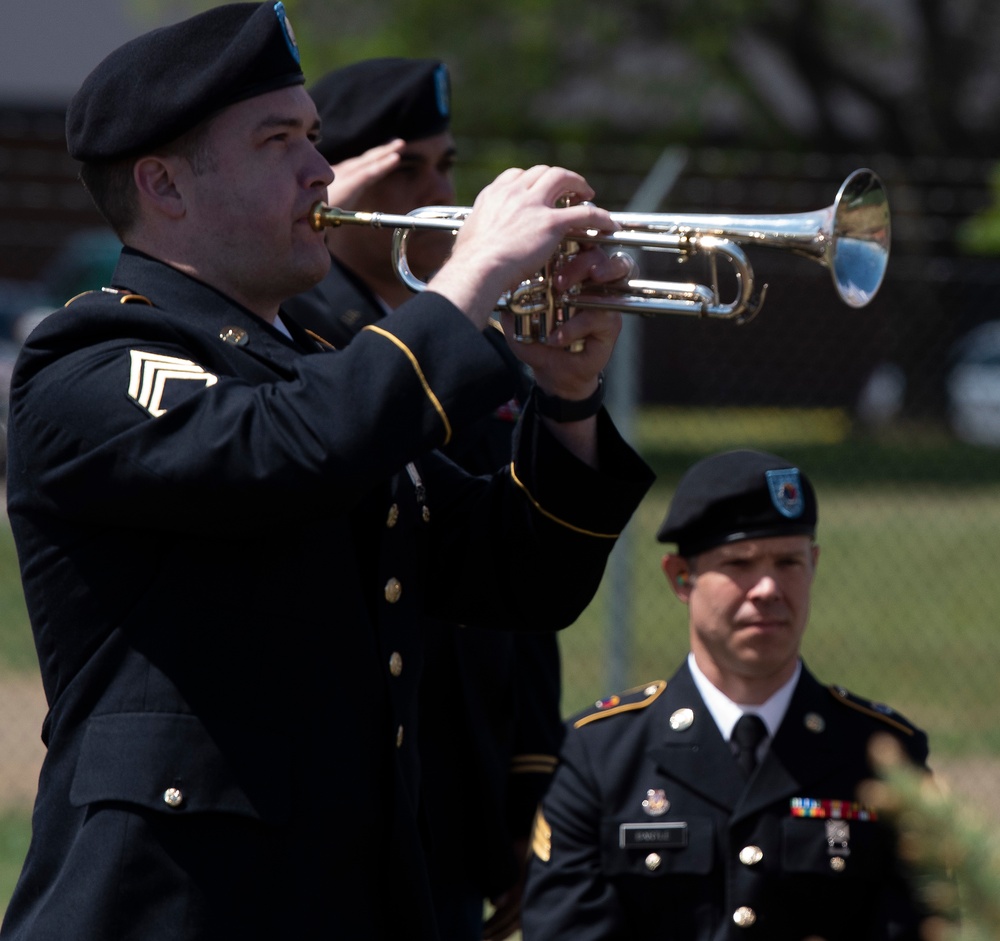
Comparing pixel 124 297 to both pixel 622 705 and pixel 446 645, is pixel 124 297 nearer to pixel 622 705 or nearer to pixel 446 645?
pixel 446 645

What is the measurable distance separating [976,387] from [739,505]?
13.7 m

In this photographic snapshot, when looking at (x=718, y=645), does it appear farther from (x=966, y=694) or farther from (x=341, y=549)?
(x=966, y=694)

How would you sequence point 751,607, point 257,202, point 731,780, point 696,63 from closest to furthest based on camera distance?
point 257,202
point 731,780
point 751,607
point 696,63

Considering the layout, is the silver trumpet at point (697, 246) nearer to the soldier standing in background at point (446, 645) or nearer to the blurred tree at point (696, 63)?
the soldier standing in background at point (446, 645)

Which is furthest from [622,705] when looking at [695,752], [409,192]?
[409,192]

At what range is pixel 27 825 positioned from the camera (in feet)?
19.4

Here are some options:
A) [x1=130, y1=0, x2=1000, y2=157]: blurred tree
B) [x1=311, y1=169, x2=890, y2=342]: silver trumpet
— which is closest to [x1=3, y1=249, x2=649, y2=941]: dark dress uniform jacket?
[x1=311, y1=169, x2=890, y2=342]: silver trumpet

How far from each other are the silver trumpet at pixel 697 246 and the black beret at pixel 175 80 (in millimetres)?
196

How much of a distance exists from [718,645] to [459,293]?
157 cm

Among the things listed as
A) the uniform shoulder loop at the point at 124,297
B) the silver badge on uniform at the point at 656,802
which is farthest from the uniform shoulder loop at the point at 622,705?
the uniform shoulder loop at the point at 124,297

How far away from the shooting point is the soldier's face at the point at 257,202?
221 cm

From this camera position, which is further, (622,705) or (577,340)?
(622,705)

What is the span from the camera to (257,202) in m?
2.21

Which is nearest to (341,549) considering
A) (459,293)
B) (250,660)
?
(250,660)
